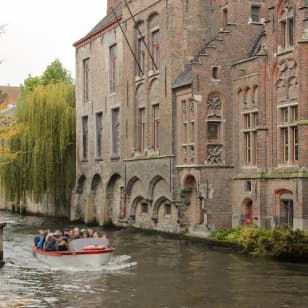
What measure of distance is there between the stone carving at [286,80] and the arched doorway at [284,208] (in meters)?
3.24

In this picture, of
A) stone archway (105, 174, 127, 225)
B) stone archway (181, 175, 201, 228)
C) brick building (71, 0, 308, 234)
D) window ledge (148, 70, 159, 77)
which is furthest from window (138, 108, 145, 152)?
stone archway (181, 175, 201, 228)

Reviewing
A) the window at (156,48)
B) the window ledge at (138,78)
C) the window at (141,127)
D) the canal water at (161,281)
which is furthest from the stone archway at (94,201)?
the canal water at (161,281)

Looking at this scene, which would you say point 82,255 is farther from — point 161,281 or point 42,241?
point 161,281

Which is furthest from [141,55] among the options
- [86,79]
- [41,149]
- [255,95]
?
[41,149]

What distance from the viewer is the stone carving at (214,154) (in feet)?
98.5

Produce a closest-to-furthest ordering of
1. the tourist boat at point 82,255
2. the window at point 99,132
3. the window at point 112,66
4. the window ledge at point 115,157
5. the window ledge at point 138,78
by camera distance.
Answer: the tourist boat at point 82,255 < the window ledge at point 138,78 < the window ledge at point 115,157 < the window at point 112,66 < the window at point 99,132

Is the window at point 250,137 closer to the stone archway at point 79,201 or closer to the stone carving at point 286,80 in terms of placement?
the stone carving at point 286,80

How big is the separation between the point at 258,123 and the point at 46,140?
17086mm

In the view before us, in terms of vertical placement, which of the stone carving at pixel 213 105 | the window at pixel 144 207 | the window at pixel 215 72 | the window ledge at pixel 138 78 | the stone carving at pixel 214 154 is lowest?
the window at pixel 144 207

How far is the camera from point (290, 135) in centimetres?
2611

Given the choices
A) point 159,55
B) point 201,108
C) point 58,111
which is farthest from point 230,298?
point 58,111

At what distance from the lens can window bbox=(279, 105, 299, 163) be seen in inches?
1022

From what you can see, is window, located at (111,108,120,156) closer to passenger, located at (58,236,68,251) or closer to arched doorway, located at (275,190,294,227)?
arched doorway, located at (275,190,294,227)

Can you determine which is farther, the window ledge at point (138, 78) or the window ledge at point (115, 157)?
the window ledge at point (115, 157)
